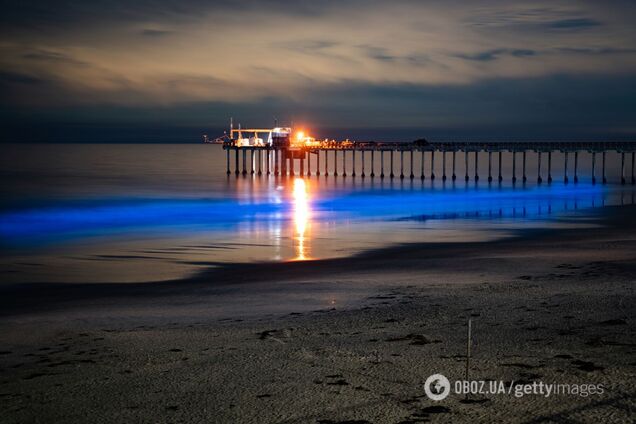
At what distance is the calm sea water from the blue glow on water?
68 millimetres

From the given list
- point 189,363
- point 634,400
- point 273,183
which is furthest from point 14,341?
point 273,183

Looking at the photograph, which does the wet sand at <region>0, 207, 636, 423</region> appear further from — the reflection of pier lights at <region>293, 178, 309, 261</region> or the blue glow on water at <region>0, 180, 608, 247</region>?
the blue glow on water at <region>0, 180, 608, 247</region>

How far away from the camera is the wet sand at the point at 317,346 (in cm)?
763

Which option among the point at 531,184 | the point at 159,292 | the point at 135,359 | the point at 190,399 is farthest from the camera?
the point at 531,184

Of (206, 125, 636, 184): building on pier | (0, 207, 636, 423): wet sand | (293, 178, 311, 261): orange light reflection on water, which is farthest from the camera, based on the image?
(206, 125, 636, 184): building on pier

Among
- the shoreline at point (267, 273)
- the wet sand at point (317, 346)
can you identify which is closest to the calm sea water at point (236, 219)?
the shoreline at point (267, 273)

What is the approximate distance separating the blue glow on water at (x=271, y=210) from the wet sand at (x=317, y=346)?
51.0 ft

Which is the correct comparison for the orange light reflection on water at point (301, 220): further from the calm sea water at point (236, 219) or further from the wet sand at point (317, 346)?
the wet sand at point (317, 346)

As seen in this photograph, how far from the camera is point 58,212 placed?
40.6 meters

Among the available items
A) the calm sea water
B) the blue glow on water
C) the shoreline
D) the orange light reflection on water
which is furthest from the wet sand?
the blue glow on water

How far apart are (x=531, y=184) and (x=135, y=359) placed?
57596 mm

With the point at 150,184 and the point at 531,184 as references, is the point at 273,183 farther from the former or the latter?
the point at 531,184

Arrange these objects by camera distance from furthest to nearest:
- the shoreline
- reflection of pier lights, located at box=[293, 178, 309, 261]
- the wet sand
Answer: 1. reflection of pier lights, located at box=[293, 178, 309, 261]
2. the shoreline
3. the wet sand

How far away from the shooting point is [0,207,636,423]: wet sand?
7629 millimetres
